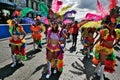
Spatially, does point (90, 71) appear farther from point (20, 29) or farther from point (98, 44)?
point (20, 29)

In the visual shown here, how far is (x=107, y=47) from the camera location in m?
7.21

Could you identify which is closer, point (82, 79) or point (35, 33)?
point (82, 79)

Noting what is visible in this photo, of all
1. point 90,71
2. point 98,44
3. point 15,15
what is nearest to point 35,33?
point 15,15

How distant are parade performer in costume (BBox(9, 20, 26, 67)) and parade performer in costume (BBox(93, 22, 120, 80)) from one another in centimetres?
302

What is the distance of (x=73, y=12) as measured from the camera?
306 inches

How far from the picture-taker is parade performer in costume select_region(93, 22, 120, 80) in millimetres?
7117

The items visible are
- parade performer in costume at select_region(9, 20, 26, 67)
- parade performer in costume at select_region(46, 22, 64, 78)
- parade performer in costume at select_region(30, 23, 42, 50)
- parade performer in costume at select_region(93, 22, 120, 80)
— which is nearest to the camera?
parade performer in costume at select_region(93, 22, 120, 80)

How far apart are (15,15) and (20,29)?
1.97 feet

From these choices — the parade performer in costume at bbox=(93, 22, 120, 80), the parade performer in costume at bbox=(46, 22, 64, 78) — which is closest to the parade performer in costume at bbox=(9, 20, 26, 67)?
the parade performer in costume at bbox=(46, 22, 64, 78)

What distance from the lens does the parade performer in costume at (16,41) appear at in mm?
8742

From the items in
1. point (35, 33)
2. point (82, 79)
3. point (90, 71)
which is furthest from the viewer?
point (35, 33)

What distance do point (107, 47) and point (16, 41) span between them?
3.48 metres

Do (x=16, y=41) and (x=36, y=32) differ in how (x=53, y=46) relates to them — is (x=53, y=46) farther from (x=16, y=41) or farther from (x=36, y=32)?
(x=36, y=32)

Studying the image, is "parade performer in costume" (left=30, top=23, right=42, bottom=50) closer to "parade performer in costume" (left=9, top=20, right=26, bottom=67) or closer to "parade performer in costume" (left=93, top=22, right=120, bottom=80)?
"parade performer in costume" (left=9, top=20, right=26, bottom=67)
